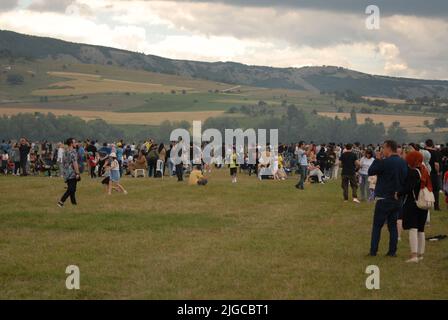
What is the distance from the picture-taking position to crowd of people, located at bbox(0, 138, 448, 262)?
1584 centimetres

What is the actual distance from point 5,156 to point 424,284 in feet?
118

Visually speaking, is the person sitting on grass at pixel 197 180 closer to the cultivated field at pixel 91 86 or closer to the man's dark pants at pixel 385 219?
the man's dark pants at pixel 385 219

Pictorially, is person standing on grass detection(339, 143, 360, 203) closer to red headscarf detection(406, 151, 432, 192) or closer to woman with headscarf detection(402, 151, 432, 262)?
red headscarf detection(406, 151, 432, 192)

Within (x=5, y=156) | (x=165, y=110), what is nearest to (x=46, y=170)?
(x=5, y=156)

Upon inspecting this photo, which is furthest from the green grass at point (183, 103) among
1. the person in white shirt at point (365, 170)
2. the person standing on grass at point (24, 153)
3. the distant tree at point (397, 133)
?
the person in white shirt at point (365, 170)

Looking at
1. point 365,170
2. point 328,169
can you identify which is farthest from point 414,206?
point 328,169

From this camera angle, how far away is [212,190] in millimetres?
32781

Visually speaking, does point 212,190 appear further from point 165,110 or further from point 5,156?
point 165,110

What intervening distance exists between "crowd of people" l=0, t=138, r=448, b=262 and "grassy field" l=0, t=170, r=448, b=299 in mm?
812

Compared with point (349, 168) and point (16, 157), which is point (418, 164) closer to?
point (349, 168)

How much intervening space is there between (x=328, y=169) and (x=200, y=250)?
94.2 feet

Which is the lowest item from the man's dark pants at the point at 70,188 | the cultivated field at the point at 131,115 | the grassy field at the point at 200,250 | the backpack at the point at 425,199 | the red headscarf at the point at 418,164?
the grassy field at the point at 200,250

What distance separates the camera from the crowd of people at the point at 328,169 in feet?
52.0

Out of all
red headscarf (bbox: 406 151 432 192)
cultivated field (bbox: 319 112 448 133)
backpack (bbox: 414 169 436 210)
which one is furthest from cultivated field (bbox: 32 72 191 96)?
backpack (bbox: 414 169 436 210)
